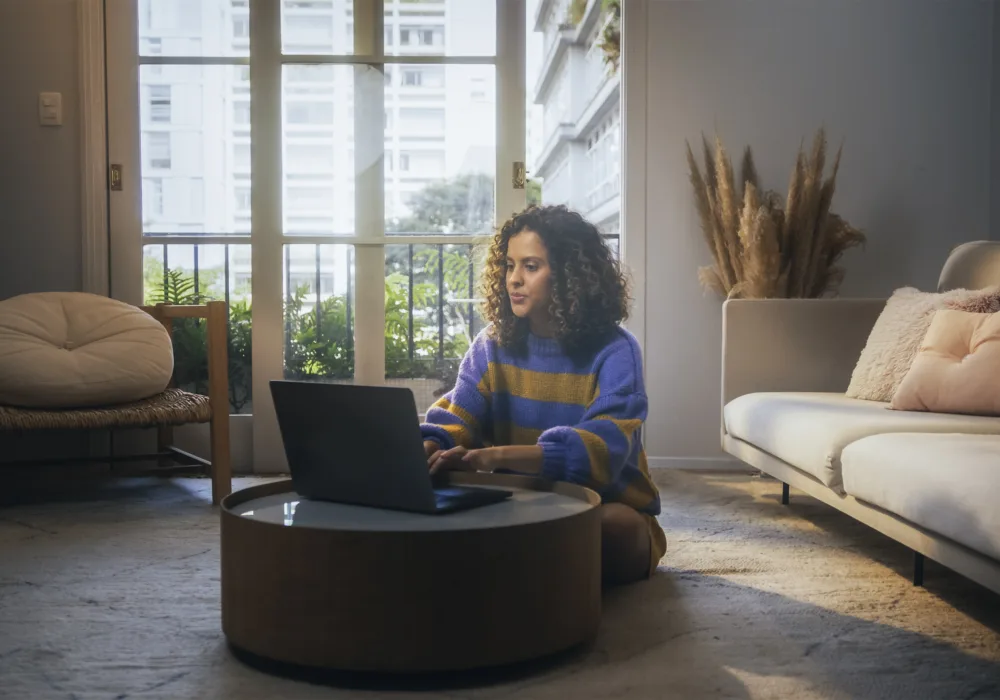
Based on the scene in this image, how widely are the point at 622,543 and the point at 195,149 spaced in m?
2.42

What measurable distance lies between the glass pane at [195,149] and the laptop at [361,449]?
2.23 meters

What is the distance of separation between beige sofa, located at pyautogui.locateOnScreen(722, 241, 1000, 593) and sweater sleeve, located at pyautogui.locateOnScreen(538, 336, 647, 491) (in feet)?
1.54

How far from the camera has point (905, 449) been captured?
1758 mm

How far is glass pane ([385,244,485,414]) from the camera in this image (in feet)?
12.0

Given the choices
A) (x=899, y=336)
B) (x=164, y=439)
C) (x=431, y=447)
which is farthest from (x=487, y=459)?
Result: (x=164, y=439)

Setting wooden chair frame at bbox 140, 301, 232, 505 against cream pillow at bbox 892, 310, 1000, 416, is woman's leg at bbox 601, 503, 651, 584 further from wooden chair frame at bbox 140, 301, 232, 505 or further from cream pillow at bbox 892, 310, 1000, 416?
wooden chair frame at bbox 140, 301, 232, 505

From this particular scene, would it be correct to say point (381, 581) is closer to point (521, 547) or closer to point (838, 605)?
point (521, 547)

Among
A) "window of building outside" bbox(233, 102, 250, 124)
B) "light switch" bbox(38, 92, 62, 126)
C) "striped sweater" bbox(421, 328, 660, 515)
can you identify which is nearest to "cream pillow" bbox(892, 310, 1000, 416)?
"striped sweater" bbox(421, 328, 660, 515)

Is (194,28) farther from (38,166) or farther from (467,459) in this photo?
(467,459)

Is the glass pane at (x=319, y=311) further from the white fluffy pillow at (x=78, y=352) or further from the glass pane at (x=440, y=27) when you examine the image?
the glass pane at (x=440, y=27)

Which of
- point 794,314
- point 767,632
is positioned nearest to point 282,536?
point 767,632

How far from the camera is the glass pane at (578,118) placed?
22.5 ft

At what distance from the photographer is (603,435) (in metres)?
1.75

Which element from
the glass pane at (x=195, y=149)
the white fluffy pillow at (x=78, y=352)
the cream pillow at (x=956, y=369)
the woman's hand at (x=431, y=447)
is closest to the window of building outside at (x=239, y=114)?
the glass pane at (x=195, y=149)
